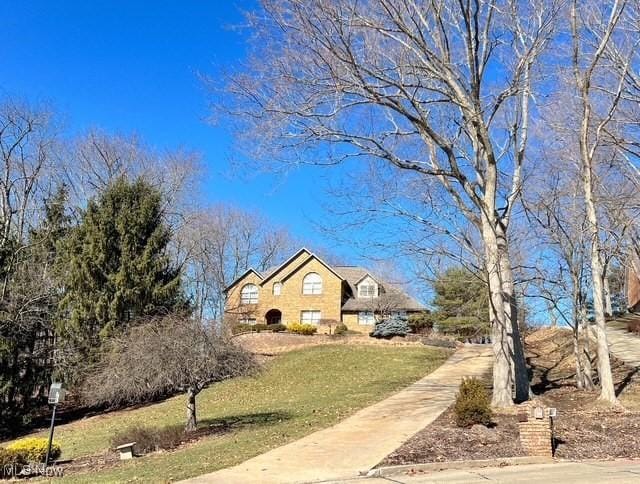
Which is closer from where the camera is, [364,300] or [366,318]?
[366,318]

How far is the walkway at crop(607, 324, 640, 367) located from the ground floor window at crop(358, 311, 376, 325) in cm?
1598

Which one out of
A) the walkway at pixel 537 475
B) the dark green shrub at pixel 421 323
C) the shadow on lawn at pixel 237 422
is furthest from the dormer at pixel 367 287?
the walkway at pixel 537 475

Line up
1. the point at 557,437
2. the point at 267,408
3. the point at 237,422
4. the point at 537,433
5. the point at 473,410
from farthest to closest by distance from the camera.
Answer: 1. the point at 267,408
2. the point at 237,422
3. the point at 473,410
4. the point at 557,437
5. the point at 537,433

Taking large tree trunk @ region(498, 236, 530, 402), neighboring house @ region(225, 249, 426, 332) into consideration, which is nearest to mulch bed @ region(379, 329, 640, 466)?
large tree trunk @ region(498, 236, 530, 402)

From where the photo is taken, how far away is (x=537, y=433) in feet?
32.0

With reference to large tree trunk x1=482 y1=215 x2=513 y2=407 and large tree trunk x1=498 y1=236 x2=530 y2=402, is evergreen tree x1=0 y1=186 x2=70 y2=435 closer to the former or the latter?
large tree trunk x1=482 y1=215 x2=513 y2=407

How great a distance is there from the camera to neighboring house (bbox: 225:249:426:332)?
1738 inches

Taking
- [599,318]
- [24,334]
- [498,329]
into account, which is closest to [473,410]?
[498,329]

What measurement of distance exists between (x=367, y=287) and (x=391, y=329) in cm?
875

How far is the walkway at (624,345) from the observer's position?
23.8m

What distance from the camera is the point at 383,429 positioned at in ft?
41.1

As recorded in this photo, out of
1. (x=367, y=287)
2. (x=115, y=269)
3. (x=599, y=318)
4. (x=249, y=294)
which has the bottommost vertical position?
(x=599, y=318)

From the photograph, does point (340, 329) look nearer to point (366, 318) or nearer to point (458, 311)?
point (366, 318)

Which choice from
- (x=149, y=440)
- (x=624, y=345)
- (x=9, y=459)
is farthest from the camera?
(x=624, y=345)
